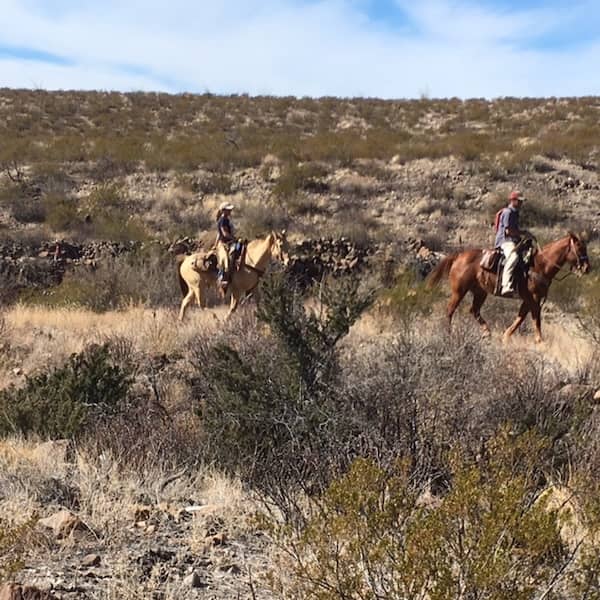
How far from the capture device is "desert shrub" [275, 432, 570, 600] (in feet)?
9.35

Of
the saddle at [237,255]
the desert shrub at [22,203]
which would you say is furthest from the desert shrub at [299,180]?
the saddle at [237,255]

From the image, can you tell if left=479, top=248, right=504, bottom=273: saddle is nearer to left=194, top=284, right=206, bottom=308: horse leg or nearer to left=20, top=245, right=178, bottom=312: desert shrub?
left=194, top=284, right=206, bottom=308: horse leg

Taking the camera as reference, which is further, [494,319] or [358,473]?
[494,319]

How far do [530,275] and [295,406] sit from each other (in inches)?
302

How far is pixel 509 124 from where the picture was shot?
35438 millimetres

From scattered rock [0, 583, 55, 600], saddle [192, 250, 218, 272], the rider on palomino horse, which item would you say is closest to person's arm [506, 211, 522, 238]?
the rider on palomino horse

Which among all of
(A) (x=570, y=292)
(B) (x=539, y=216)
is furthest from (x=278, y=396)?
(B) (x=539, y=216)

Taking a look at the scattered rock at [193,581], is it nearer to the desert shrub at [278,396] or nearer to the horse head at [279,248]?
the desert shrub at [278,396]

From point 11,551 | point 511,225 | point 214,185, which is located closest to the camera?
point 11,551

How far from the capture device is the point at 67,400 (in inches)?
310

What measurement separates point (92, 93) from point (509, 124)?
24.3 m

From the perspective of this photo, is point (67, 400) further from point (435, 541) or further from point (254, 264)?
point (254, 264)

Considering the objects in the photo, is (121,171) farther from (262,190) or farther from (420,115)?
(420,115)

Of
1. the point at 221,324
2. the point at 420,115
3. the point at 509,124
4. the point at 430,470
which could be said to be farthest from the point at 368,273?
the point at 420,115
